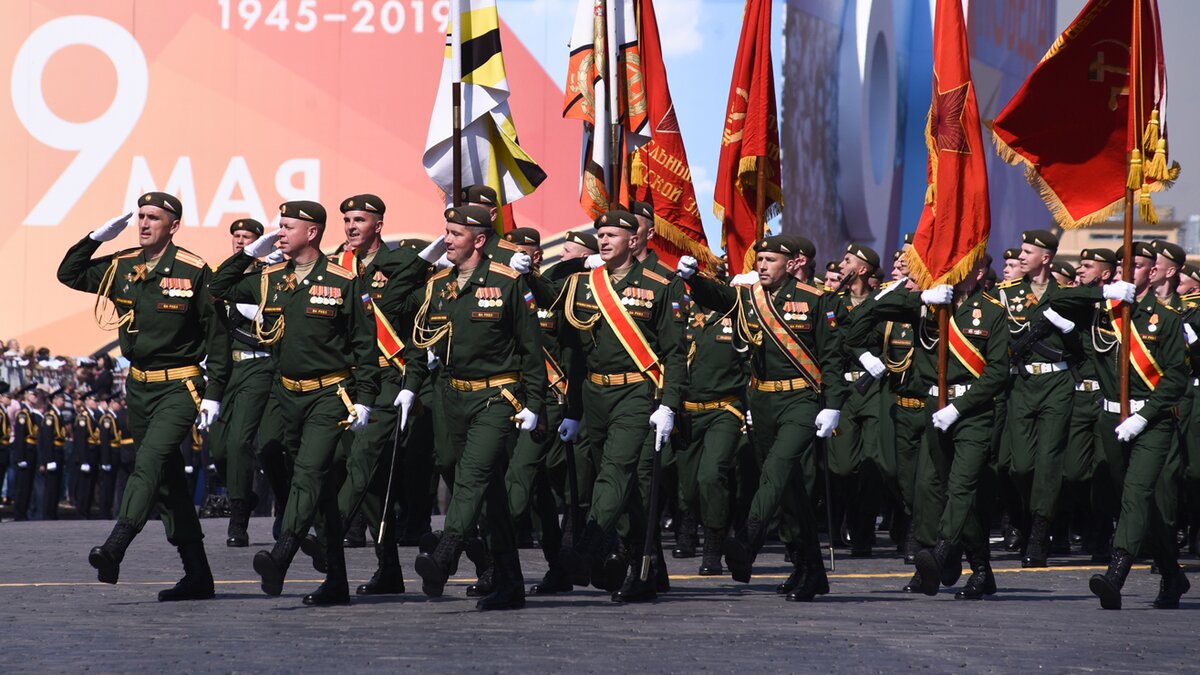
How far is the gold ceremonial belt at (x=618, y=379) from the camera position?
1050 centimetres

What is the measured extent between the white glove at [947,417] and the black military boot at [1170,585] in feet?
4.29

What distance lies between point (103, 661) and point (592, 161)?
320 inches

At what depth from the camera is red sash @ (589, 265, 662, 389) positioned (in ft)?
34.4

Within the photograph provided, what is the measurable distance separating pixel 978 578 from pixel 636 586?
6.25ft

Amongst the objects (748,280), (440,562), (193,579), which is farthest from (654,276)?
(193,579)

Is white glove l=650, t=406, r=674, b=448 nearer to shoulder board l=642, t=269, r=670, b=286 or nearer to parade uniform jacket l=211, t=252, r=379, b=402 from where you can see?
shoulder board l=642, t=269, r=670, b=286

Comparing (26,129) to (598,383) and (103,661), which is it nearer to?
(598,383)

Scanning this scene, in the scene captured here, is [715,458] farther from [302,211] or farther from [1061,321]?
[302,211]

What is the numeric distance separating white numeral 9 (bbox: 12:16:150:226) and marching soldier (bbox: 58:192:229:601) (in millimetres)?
19167

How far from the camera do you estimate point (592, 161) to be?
15.2 m

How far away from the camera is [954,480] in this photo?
10836mm

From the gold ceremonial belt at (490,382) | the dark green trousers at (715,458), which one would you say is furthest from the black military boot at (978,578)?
the gold ceremonial belt at (490,382)

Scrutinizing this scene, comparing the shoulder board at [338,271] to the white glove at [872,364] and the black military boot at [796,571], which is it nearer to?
the black military boot at [796,571]

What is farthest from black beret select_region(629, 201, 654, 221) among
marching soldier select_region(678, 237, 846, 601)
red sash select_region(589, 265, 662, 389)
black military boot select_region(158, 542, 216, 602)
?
black military boot select_region(158, 542, 216, 602)
